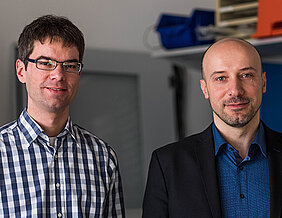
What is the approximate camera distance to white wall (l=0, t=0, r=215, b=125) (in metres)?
2.48

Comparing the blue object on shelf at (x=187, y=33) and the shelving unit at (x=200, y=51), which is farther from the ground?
the blue object on shelf at (x=187, y=33)

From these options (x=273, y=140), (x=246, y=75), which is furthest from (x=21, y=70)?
(x=273, y=140)

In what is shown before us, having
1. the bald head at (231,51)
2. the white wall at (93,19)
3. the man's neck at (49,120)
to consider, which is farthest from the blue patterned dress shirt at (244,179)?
the white wall at (93,19)

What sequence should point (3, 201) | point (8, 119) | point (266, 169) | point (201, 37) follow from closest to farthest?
1. point (3, 201)
2. point (266, 169)
3. point (8, 119)
4. point (201, 37)

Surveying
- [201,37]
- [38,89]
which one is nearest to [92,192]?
[38,89]

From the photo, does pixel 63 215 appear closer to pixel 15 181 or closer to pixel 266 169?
pixel 15 181

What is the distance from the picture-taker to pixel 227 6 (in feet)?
8.87

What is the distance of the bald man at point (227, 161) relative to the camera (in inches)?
64.7

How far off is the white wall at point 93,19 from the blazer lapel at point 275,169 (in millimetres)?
1273

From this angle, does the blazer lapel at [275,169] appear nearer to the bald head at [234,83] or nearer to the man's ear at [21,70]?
the bald head at [234,83]

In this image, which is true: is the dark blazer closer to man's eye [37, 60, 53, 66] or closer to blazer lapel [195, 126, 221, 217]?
blazer lapel [195, 126, 221, 217]

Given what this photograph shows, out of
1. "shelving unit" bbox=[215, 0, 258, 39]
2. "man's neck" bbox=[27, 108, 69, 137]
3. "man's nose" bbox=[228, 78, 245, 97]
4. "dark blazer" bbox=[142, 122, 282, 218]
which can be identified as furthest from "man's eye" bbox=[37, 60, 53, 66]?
"shelving unit" bbox=[215, 0, 258, 39]

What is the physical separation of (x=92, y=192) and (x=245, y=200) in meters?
0.49

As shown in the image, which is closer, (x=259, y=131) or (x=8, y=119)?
(x=259, y=131)
